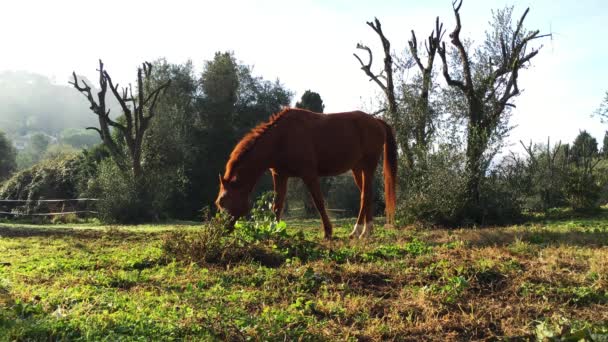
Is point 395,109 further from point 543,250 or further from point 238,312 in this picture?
point 238,312

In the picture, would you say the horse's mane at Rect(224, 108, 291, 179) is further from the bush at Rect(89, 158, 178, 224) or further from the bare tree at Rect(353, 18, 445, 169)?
the bush at Rect(89, 158, 178, 224)

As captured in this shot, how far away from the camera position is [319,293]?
185 inches

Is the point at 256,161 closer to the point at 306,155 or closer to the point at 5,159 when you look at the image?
the point at 306,155

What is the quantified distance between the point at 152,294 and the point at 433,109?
1450 centimetres

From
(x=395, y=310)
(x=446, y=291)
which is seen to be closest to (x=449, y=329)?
(x=395, y=310)

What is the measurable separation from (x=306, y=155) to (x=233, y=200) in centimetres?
162

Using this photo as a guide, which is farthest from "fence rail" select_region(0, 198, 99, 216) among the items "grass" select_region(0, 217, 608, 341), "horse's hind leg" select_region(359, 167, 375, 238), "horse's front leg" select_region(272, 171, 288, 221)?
"grass" select_region(0, 217, 608, 341)

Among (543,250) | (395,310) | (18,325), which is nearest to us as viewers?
(18,325)

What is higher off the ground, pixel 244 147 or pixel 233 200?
pixel 244 147

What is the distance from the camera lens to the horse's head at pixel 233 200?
25.1 ft

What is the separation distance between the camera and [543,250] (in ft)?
20.6

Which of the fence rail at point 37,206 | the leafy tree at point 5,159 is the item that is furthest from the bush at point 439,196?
the leafy tree at point 5,159

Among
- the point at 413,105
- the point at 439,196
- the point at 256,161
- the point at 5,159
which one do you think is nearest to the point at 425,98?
the point at 413,105

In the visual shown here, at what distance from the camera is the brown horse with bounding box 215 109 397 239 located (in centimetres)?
791
